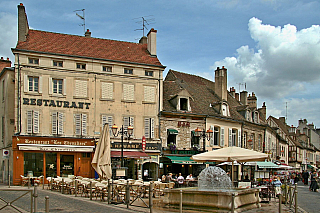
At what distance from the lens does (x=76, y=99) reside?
24844mm

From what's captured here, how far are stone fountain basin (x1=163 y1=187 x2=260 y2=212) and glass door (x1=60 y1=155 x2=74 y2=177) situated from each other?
544 inches

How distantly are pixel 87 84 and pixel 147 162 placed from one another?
7195 millimetres

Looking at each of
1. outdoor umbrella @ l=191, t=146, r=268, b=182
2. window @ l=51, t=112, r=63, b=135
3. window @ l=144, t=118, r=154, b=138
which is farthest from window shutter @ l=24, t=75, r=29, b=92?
outdoor umbrella @ l=191, t=146, r=268, b=182

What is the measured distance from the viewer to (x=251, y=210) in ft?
38.9

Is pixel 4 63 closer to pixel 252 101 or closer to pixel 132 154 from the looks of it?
pixel 132 154

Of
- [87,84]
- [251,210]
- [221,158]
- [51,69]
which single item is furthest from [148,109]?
[251,210]

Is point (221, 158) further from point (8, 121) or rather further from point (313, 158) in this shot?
point (313, 158)

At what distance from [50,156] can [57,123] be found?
→ 2.24m

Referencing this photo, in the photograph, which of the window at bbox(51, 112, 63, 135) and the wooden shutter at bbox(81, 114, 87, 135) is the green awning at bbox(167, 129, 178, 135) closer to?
the wooden shutter at bbox(81, 114, 87, 135)

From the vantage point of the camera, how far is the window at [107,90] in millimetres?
25547

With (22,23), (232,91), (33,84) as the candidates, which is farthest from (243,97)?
(22,23)

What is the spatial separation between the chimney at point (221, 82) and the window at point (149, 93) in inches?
327

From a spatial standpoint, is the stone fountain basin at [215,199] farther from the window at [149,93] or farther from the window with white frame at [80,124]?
the window at [149,93]

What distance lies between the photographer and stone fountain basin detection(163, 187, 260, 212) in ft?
34.9
